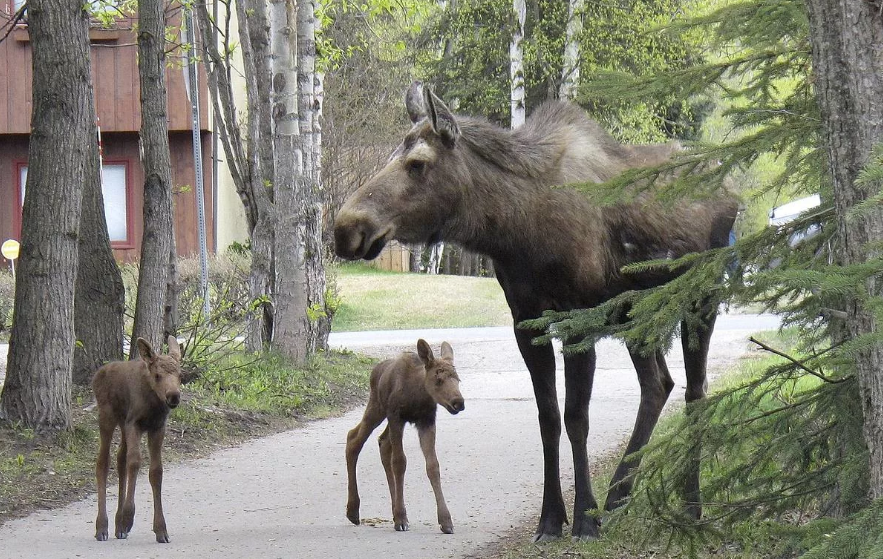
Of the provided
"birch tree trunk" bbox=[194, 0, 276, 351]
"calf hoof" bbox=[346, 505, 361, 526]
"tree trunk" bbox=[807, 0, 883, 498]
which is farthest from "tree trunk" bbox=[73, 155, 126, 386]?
"tree trunk" bbox=[807, 0, 883, 498]

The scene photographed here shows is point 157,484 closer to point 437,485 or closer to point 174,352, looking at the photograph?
point 174,352

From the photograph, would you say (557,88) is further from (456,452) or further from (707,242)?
(707,242)

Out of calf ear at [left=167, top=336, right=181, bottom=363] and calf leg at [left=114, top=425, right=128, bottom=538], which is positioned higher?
calf ear at [left=167, top=336, right=181, bottom=363]

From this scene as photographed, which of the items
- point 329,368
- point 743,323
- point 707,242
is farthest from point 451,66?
point 707,242

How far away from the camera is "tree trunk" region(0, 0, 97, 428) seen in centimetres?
939

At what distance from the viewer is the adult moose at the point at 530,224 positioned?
6.70 metres

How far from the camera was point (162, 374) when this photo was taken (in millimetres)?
A: 6801

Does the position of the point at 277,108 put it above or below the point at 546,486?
above

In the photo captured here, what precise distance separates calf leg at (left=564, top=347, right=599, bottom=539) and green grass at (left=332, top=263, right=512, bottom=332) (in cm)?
1634

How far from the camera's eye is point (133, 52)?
89.9ft

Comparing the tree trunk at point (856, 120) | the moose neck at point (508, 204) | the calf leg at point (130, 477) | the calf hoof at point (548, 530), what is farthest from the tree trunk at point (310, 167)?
the tree trunk at point (856, 120)

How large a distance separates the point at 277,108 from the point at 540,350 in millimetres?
7845

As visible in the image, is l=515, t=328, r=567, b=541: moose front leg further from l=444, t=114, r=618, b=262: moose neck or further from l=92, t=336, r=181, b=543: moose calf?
l=92, t=336, r=181, b=543: moose calf

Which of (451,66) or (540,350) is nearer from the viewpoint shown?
(540,350)
